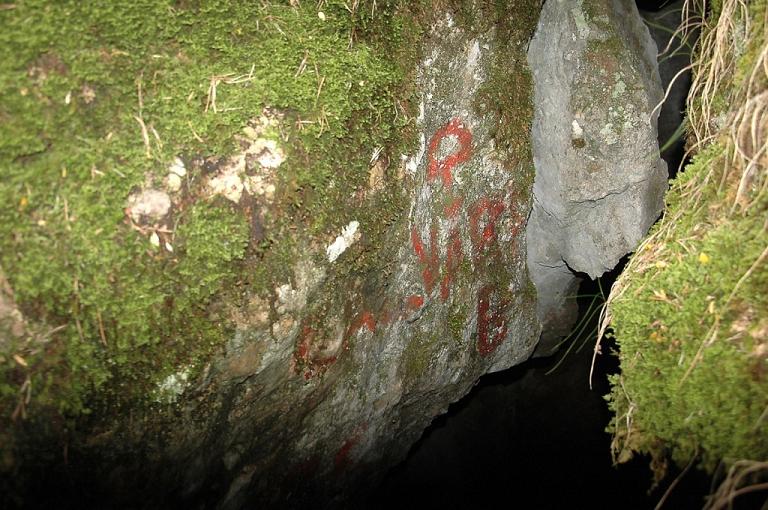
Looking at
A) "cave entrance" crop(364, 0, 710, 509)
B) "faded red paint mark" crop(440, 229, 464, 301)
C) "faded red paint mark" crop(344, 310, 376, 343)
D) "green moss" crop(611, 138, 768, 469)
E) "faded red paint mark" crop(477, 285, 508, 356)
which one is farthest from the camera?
"cave entrance" crop(364, 0, 710, 509)

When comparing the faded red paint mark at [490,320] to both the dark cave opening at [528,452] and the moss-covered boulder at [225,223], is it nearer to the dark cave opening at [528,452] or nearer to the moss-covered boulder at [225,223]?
the moss-covered boulder at [225,223]

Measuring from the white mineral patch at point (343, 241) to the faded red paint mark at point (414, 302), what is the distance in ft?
2.26

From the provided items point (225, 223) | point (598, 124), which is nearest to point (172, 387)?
point (225, 223)

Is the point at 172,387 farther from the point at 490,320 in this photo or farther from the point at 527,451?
the point at 527,451

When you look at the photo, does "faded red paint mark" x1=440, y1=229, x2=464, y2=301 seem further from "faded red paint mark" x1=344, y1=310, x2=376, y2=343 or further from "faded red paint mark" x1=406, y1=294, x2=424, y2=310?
"faded red paint mark" x1=344, y1=310, x2=376, y2=343

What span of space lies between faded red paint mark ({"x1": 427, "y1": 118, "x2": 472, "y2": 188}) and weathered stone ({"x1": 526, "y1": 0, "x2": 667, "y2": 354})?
0.70 meters

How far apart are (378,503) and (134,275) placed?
184 inches

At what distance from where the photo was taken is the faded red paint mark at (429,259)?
297cm

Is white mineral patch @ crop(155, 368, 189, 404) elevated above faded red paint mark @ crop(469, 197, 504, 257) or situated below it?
above

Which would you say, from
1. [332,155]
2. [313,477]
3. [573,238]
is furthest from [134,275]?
[573,238]

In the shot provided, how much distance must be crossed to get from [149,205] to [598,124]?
2723 mm

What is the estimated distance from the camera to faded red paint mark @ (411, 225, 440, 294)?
2970mm

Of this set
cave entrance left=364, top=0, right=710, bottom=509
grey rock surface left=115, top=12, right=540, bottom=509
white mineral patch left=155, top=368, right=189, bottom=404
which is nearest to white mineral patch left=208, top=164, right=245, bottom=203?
grey rock surface left=115, top=12, right=540, bottom=509

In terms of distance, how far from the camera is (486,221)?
3.32 meters
